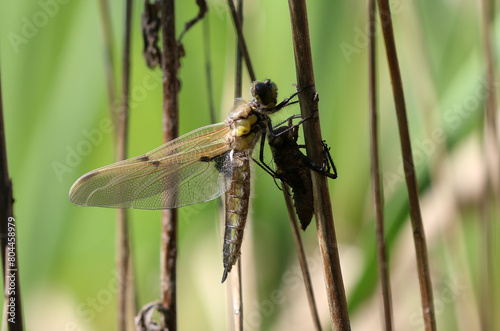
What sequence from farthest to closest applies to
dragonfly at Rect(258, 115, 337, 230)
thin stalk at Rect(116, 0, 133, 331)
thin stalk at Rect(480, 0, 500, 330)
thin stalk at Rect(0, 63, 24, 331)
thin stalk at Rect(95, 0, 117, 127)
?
thin stalk at Rect(95, 0, 117, 127) → thin stalk at Rect(116, 0, 133, 331) → thin stalk at Rect(480, 0, 500, 330) → dragonfly at Rect(258, 115, 337, 230) → thin stalk at Rect(0, 63, 24, 331)

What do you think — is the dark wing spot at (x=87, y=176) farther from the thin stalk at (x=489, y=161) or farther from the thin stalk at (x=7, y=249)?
the thin stalk at (x=489, y=161)

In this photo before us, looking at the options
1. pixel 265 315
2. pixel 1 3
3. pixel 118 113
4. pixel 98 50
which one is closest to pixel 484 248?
pixel 265 315

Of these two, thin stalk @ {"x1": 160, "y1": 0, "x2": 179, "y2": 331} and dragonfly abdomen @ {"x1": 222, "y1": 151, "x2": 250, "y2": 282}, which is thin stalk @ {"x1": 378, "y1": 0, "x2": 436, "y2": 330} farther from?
thin stalk @ {"x1": 160, "y1": 0, "x2": 179, "y2": 331}

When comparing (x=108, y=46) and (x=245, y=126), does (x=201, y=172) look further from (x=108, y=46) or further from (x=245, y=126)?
(x=108, y=46)

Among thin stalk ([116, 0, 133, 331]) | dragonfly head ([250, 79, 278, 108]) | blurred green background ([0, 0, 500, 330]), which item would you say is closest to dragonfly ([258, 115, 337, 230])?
dragonfly head ([250, 79, 278, 108])

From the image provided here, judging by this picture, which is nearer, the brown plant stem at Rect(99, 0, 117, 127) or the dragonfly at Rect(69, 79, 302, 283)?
the dragonfly at Rect(69, 79, 302, 283)

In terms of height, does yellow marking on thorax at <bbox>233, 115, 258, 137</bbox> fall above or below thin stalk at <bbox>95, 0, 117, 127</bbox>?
below

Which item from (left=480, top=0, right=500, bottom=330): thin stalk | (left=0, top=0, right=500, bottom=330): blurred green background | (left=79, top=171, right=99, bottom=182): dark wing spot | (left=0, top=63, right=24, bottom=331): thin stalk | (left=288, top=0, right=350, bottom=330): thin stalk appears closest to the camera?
(left=288, top=0, right=350, bottom=330): thin stalk
